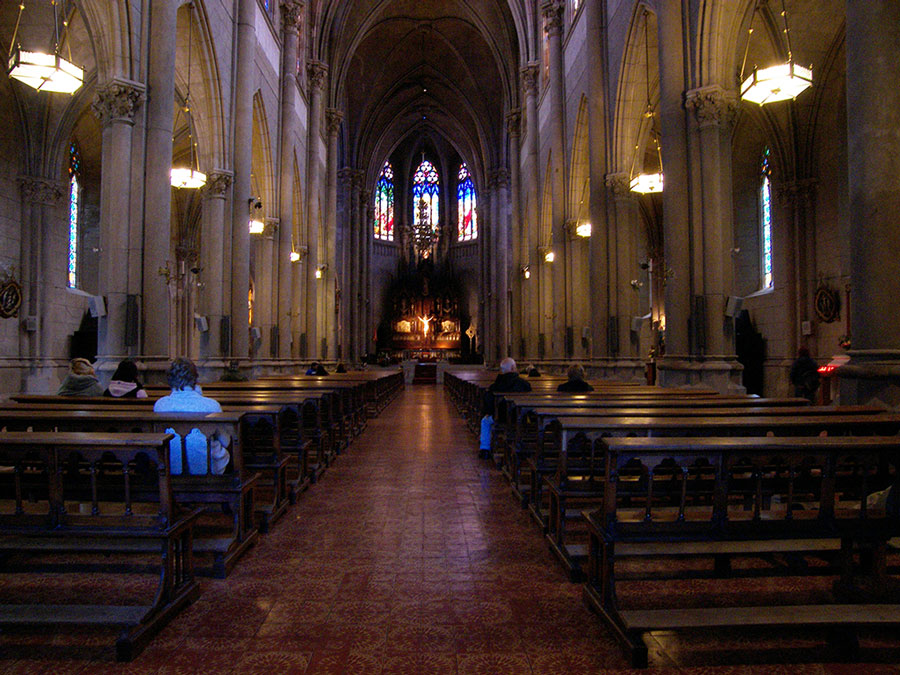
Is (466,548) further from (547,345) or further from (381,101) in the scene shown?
(381,101)

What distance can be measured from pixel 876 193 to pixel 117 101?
11.2 metres

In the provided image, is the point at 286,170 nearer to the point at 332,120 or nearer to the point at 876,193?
the point at 332,120

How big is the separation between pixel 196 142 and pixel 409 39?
26.2 meters

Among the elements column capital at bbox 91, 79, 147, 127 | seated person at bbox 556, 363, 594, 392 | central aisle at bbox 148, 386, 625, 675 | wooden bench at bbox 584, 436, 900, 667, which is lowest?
central aisle at bbox 148, 386, 625, 675

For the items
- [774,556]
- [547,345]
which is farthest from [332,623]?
[547,345]

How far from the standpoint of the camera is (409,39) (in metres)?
37.7

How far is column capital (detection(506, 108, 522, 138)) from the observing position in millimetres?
30891

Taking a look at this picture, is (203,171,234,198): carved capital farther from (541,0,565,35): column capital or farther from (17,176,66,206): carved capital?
(541,0,565,35): column capital

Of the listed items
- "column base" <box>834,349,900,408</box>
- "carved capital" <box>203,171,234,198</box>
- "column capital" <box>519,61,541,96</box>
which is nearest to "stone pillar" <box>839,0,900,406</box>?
"column base" <box>834,349,900,408</box>

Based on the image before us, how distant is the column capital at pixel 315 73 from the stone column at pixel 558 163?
32.9 ft

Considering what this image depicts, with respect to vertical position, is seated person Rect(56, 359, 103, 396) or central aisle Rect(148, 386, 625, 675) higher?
seated person Rect(56, 359, 103, 396)

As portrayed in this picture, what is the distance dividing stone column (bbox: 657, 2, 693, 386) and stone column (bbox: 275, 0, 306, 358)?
13.6m

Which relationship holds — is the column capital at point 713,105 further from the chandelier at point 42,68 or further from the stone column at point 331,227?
the stone column at point 331,227

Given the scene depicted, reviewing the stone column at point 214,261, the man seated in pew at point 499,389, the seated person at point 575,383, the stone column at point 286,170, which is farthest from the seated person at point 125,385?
the stone column at point 286,170
